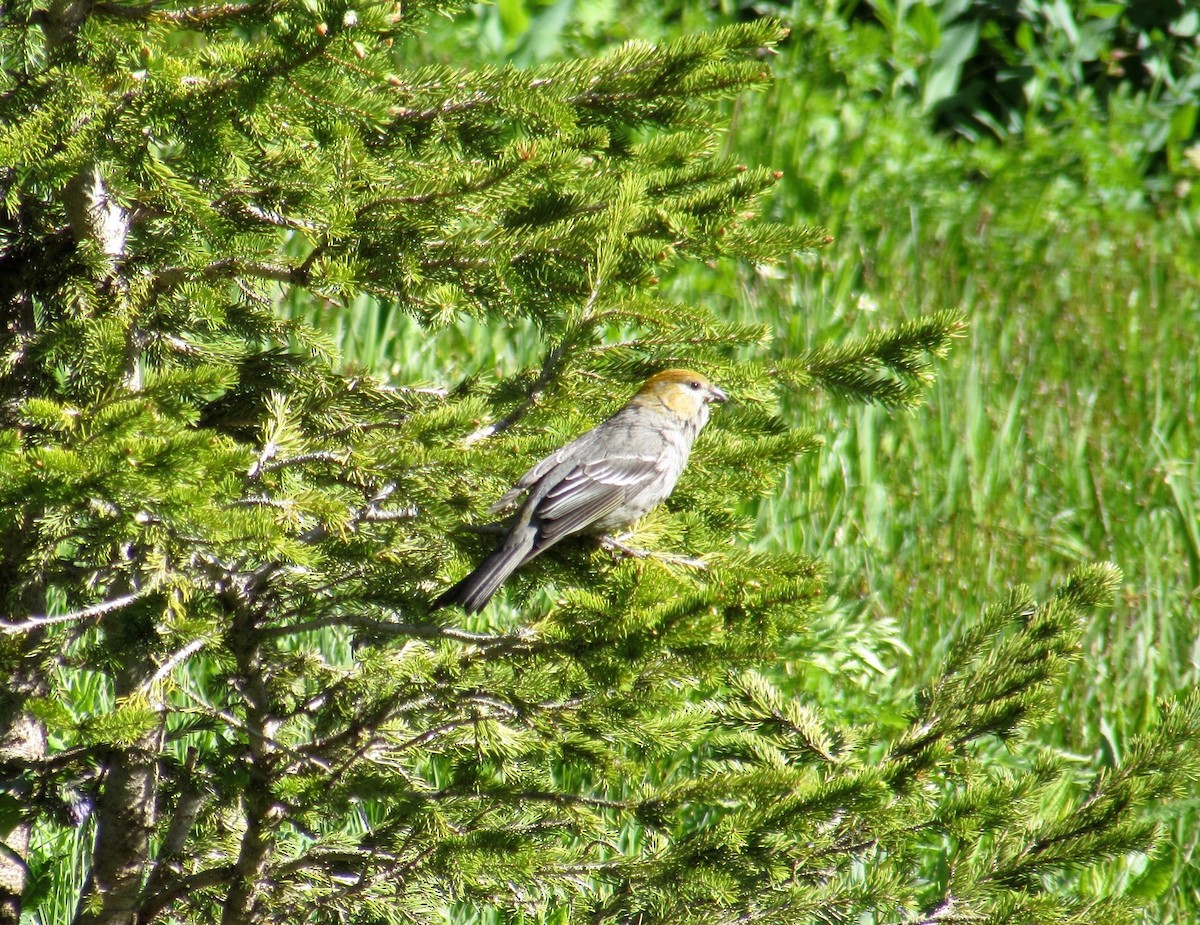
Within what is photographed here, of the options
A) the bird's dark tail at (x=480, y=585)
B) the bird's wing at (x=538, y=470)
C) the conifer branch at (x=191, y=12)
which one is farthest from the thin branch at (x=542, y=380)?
the conifer branch at (x=191, y=12)

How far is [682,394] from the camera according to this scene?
3613 mm

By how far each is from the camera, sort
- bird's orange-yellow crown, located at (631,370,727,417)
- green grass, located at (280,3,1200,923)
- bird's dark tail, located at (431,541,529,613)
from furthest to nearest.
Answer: green grass, located at (280,3,1200,923), bird's orange-yellow crown, located at (631,370,727,417), bird's dark tail, located at (431,541,529,613)

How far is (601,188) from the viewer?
8.46 feet

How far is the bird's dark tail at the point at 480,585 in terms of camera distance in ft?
8.39

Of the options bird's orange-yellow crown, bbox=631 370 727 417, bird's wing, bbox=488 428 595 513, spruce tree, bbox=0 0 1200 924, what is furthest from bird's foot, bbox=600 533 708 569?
bird's orange-yellow crown, bbox=631 370 727 417

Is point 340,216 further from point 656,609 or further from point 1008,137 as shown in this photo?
point 1008,137

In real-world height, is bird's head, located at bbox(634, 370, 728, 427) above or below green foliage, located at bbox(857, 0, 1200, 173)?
above

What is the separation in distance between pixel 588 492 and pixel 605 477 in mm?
96

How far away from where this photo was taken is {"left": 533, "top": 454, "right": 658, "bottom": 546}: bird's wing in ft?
9.60

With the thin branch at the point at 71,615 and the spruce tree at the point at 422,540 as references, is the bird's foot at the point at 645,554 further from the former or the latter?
the thin branch at the point at 71,615

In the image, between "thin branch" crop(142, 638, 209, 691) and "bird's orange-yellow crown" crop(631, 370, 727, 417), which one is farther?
"bird's orange-yellow crown" crop(631, 370, 727, 417)

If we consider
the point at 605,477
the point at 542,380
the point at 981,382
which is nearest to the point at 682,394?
the point at 605,477

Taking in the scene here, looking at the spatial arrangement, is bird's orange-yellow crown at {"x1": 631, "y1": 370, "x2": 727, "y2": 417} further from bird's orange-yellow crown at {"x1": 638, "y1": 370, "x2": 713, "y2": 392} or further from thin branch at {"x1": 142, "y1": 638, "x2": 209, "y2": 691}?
thin branch at {"x1": 142, "y1": 638, "x2": 209, "y2": 691}

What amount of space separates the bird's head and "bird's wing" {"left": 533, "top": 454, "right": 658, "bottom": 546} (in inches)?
11.4
